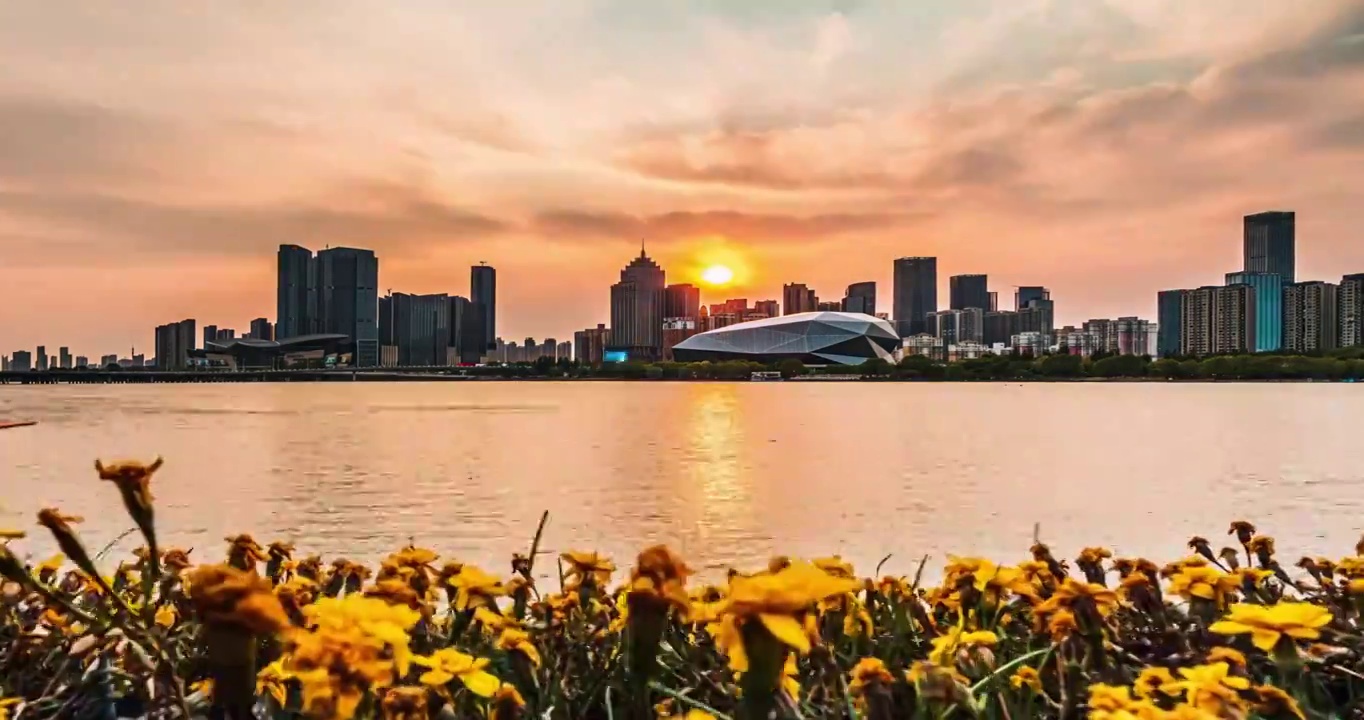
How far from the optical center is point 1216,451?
12.4 m

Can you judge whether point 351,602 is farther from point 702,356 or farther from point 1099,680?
point 702,356

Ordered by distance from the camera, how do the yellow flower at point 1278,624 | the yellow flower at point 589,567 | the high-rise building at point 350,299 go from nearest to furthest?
the yellow flower at point 1278,624, the yellow flower at point 589,567, the high-rise building at point 350,299

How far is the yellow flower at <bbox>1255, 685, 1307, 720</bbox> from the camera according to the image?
2.78ft

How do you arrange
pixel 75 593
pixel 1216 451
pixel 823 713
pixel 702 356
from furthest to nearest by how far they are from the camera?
pixel 702 356
pixel 1216 451
pixel 75 593
pixel 823 713

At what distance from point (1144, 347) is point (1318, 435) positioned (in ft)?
363

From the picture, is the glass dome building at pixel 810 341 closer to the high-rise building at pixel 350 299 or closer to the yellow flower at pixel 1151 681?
the high-rise building at pixel 350 299

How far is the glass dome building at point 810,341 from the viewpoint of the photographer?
81.1 meters

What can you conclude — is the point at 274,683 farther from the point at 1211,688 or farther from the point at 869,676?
the point at 1211,688

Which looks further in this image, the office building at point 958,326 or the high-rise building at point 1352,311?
the office building at point 958,326

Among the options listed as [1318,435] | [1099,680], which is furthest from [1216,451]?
[1099,680]

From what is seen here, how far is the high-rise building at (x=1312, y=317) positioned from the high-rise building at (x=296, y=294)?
9371cm

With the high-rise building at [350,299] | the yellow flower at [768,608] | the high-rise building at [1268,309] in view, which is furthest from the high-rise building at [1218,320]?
the yellow flower at [768,608]

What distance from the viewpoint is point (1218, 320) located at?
92312 millimetres

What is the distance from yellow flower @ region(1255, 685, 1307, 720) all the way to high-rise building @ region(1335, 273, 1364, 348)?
3736 inches
